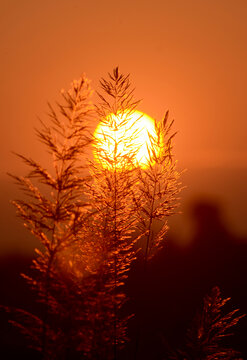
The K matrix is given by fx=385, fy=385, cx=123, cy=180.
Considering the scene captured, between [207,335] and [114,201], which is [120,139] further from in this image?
[207,335]

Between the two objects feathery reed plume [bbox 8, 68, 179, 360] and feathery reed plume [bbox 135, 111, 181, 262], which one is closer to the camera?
feathery reed plume [bbox 8, 68, 179, 360]

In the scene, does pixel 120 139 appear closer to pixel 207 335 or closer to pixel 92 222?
pixel 92 222

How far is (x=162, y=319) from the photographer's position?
37.1ft

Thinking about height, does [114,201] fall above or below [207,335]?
above

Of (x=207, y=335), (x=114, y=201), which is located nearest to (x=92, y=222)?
(x=114, y=201)

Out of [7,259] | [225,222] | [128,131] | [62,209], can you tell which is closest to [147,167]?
[128,131]

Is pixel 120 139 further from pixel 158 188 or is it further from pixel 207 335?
pixel 207 335

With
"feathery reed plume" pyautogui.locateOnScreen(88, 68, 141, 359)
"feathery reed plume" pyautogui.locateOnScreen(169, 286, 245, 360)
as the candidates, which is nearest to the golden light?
"feathery reed plume" pyautogui.locateOnScreen(88, 68, 141, 359)

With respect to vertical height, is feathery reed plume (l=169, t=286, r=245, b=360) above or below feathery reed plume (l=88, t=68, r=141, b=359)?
below

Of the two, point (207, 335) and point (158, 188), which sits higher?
point (158, 188)

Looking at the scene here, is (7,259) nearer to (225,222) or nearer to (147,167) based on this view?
(147,167)

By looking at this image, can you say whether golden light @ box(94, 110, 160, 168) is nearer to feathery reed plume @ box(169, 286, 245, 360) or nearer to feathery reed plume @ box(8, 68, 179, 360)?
feathery reed plume @ box(8, 68, 179, 360)

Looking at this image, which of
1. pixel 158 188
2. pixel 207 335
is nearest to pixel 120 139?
pixel 158 188

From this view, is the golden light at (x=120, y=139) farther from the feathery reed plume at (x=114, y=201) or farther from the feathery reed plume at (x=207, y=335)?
the feathery reed plume at (x=207, y=335)
